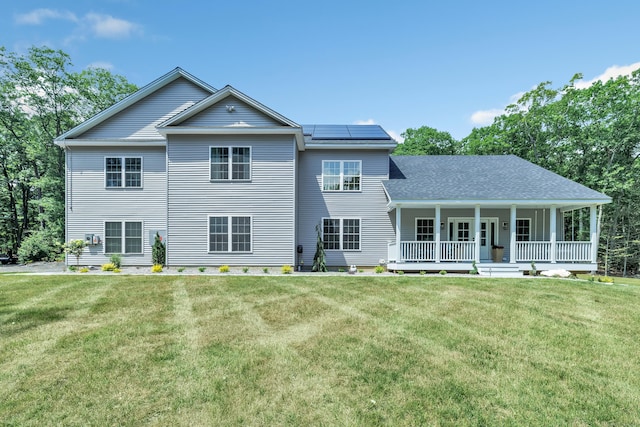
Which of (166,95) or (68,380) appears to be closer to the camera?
(68,380)

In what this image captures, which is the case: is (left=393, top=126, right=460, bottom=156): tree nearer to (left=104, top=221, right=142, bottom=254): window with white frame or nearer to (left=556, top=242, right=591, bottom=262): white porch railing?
(left=556, top=242, right=591, bottom=262): white porch railing

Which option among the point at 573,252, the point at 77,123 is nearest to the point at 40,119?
the point at 77,123

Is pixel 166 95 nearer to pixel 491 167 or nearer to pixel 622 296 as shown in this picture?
pixel 491 167

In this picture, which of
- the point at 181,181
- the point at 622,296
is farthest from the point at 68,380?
the point at 622,296

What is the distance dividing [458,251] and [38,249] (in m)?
24.7

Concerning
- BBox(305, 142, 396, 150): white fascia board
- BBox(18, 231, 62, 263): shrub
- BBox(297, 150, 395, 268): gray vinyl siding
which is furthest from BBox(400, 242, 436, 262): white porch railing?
BBox(18, 231, 62, 263): shrub

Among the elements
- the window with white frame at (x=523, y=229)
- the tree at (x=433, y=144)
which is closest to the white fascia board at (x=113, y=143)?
the window with white frame at (x=523, y=229)

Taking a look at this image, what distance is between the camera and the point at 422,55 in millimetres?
14516

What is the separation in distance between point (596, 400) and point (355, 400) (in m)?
2.78

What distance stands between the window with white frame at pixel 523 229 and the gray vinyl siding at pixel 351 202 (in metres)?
6.68

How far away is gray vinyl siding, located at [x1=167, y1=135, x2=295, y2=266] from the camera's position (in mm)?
13719

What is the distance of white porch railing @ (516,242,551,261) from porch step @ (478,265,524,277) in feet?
2.97

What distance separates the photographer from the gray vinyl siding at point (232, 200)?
13719mm

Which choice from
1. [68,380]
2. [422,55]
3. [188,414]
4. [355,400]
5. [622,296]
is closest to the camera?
[188,414]
